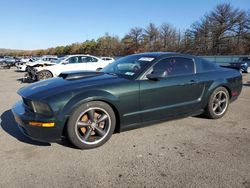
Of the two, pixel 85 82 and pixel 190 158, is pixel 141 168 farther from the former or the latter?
pixel 85 82

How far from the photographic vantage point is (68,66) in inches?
514

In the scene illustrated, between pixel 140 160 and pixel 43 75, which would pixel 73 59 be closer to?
pixel 43 75

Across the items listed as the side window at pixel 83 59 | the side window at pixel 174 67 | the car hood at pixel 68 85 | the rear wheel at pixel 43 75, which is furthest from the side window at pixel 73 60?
the side window at pixel 174 67

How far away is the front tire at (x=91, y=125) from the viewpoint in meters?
3.44

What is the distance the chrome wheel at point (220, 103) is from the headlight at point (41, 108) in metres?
3.34

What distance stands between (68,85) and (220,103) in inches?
129

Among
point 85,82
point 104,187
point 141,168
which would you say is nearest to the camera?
point 104,187

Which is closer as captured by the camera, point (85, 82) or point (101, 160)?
point (101, 160)

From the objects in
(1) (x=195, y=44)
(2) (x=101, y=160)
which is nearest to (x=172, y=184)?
(2) (x=101, y=160)

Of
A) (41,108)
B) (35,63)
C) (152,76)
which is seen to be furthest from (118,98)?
(35,63)

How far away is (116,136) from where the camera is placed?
13.4ft

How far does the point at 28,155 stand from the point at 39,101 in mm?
774

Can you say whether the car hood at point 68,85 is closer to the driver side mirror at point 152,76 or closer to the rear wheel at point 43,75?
the driver side mirror at point 152,76

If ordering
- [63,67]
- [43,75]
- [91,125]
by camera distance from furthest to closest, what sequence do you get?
[63,67] < [43,75] < [91,125]
